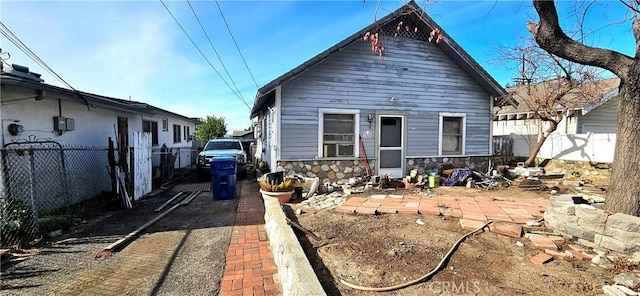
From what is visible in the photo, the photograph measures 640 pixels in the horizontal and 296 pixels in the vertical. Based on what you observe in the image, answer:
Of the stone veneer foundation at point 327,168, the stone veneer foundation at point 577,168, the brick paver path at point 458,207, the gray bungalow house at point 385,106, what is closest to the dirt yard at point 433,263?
the brick paver path at point 458,207

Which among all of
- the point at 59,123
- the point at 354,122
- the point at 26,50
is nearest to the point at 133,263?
the point at 59,123

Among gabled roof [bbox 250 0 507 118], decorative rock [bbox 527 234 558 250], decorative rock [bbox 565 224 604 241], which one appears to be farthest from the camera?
gabled roof [bbox 250 0 507 118]

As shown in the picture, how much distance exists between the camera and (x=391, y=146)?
883 centimetres

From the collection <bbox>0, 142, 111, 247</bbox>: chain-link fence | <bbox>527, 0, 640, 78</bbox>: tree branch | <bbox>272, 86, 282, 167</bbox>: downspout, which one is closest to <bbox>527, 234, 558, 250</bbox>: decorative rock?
<bbox>527, 0, 640, 78</bbox>: tree branch

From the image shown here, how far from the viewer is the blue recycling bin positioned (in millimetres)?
7188

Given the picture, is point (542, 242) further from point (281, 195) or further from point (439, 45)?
point (439, 45)

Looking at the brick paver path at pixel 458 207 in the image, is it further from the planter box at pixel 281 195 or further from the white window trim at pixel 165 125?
the white window trim at pixel 165 125

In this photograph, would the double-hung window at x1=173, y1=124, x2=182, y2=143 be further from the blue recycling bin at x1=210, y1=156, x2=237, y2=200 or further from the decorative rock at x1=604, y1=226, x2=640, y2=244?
the decorative rock at x1=604, y1=226, x2=640, y2=244

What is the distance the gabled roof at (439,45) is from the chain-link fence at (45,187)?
4.54 metres

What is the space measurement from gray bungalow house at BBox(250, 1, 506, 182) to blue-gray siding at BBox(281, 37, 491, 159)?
0.03 meters

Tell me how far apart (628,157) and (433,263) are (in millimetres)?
3201

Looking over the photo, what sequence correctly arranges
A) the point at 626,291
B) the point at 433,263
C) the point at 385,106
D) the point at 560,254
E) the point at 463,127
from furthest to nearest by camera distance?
the point at 463,127 → the point at 385,106 → the point at 560,254 → the point at 433,263 → the point at 626,291

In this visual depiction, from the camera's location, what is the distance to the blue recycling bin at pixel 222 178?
7188 mm

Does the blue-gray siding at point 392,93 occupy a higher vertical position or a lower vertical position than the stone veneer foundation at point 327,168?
higher
